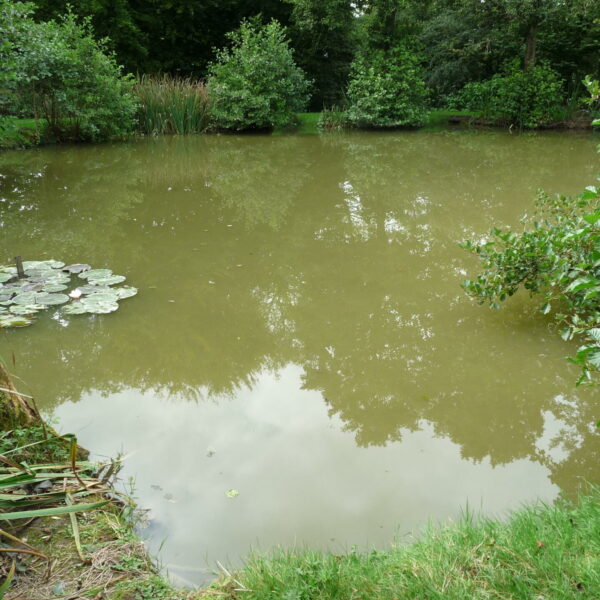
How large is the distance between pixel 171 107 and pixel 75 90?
→ 2.73 meters

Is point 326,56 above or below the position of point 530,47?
below

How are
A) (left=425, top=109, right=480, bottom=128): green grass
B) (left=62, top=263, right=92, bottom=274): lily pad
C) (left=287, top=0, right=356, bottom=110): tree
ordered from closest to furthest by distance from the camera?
(left=62, top=263, right=92, bottom=274): lily pad → (left=425, top=109, right=480, bottom=128): green grass → (left=287, top=0, right=356, bottom=110): tree

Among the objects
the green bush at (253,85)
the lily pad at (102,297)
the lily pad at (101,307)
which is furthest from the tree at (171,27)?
the lily pad at (101,307)

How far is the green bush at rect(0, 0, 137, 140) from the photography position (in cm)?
1018

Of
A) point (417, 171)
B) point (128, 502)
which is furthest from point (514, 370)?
point (417, 171)

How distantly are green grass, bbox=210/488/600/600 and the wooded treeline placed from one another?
14013 mm

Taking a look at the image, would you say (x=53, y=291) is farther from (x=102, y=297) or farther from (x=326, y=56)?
(x=326, y=56)

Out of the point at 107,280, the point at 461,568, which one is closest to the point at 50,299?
the point at 107,280

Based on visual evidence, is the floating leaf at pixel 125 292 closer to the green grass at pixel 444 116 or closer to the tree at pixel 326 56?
the green grass at pixel 444 116

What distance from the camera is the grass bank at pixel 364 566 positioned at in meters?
1.62

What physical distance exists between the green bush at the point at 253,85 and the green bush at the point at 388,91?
5.69 ft

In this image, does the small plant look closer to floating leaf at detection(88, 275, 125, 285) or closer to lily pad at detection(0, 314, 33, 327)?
floating leaf at detection(88, 275, 125, 285)

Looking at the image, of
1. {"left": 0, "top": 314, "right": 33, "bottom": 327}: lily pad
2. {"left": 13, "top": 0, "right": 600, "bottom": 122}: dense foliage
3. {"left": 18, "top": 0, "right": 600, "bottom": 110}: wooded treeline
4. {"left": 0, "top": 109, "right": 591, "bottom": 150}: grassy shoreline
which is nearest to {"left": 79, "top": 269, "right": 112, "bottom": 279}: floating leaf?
{"left": 0, "top": 314, "right": 33, "bottom": 327}: lily pad

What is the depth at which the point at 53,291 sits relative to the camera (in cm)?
429
